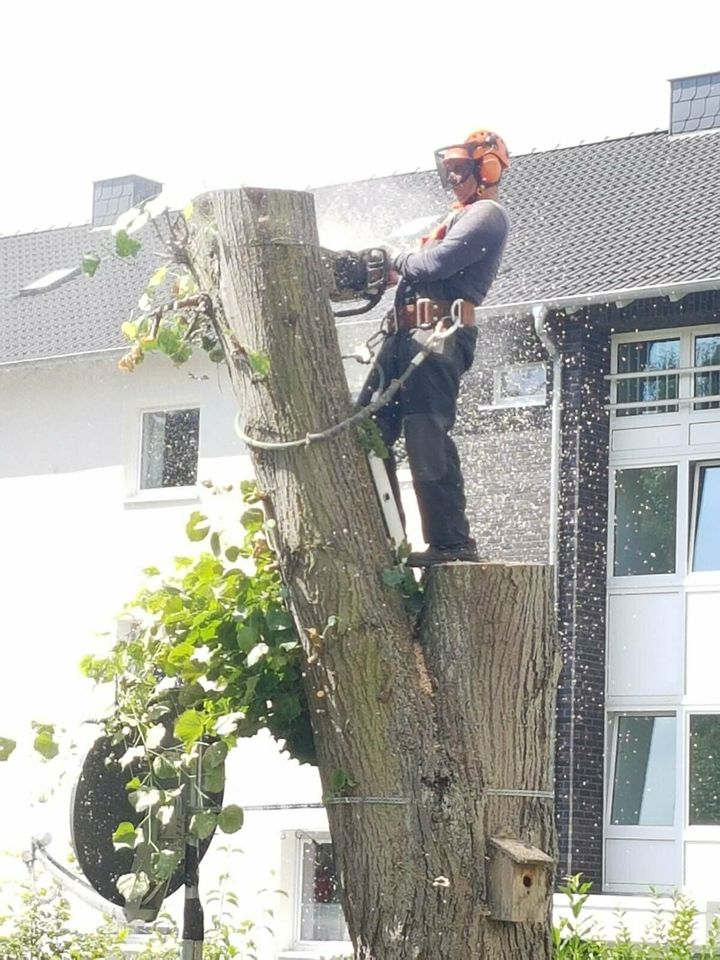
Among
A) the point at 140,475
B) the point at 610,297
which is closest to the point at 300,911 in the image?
the point at 140,475

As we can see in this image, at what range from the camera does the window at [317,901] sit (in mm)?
20078

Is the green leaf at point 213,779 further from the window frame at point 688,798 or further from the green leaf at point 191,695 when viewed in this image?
the window frame at point 688,798

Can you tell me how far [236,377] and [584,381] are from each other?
43.9ft

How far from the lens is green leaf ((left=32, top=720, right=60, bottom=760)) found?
681cm

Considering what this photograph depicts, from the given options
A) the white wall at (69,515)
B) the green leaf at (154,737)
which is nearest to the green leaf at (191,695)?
the green leaf at (154,737)

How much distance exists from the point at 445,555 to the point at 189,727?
1.00m

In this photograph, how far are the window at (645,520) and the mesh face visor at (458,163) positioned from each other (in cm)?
1270

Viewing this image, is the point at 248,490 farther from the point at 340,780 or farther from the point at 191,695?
the point at 340,780

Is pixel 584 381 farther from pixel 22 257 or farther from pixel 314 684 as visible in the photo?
pixel 314 684

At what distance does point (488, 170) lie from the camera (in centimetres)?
691

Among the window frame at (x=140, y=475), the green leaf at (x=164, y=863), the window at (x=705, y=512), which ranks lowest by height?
the green leaf at (x=164, y=863)

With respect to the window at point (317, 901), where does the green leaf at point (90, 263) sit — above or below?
above

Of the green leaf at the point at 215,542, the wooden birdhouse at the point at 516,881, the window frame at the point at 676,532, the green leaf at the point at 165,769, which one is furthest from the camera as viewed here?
the window frame at the point at 676,532

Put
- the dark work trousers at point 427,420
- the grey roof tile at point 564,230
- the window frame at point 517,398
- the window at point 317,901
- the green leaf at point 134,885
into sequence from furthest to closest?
1. the window at point 317,901
2. the window frame at point 517,398
3. the grey roof tile at point 564,230
4. the dark work trousers at point 427,420
5. the green leaf at point 134,885
